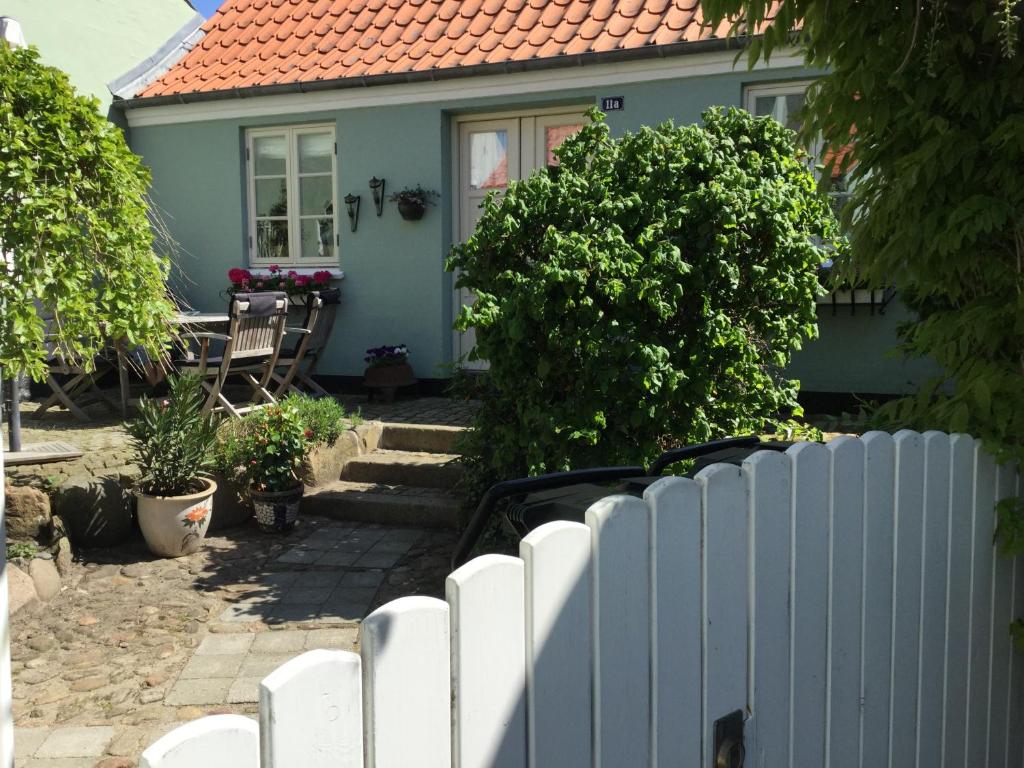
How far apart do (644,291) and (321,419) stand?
9.82 ft

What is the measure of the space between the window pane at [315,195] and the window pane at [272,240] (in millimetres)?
320

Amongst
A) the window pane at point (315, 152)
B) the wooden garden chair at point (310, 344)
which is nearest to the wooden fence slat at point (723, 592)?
the wooden garden chair at point (310, 344)

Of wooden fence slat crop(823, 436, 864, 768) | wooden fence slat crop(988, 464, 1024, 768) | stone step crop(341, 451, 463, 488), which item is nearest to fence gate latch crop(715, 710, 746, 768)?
wooden fence slat crop(823, 436, 864, 768)

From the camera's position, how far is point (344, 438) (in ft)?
23.2

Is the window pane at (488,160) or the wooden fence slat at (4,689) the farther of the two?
the window pane at (488,160)

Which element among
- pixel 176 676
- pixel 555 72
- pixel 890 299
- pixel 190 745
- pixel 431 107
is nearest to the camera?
pixel 190 745

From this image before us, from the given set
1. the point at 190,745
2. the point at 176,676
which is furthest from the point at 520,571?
the point at 176,676

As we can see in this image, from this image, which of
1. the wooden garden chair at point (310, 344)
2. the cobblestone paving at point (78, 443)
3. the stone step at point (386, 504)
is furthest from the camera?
the wooden garden chair at point (310, 344)

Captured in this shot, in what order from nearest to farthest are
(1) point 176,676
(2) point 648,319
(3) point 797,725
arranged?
1. (3) point 797,725
2. (1) point 176,676
3. (2) point 648,319

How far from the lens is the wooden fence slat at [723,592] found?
188 cm

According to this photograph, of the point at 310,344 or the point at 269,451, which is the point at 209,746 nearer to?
the point at 269,451

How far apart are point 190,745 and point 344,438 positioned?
600cm

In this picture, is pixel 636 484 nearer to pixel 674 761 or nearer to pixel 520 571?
pixel 674 761

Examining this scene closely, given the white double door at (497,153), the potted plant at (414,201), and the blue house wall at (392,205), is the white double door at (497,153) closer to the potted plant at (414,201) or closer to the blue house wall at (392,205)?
the blue house wall at (392,205)
